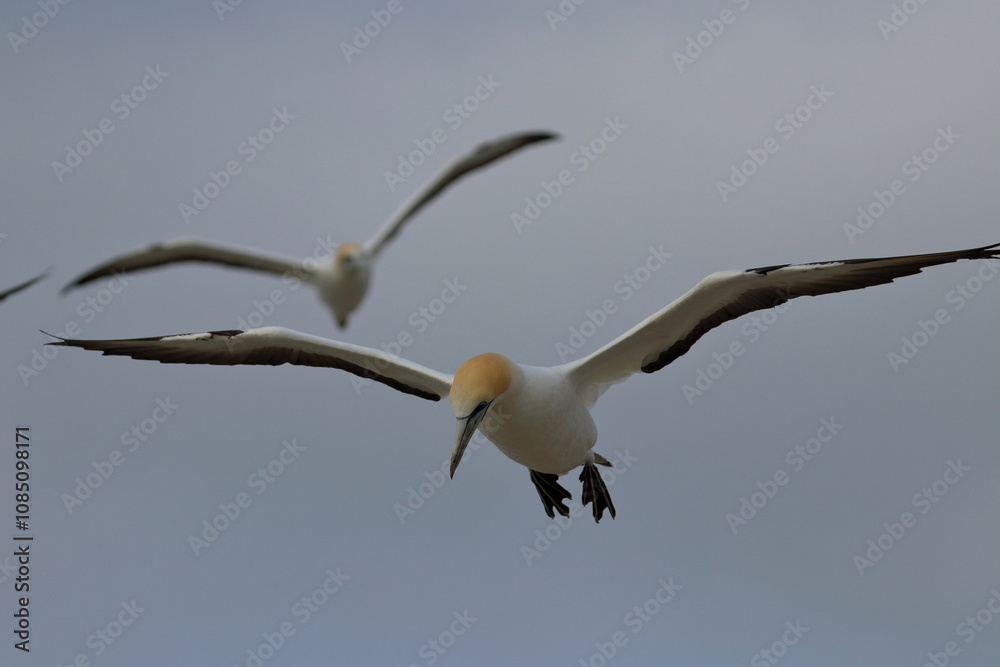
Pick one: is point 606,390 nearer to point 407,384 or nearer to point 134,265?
point 407,384

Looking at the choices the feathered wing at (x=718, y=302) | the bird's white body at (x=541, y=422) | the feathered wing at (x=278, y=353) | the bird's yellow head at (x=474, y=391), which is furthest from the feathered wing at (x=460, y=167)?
the feathered wing at (x=278, y=353)

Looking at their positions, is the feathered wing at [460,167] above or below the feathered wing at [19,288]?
above

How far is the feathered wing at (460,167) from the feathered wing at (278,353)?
3754mm

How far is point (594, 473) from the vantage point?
11922 mm

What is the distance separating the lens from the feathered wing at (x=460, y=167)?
23.4ft

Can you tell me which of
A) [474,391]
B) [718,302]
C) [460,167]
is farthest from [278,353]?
[460,167]

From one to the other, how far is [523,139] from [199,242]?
6.82 ft

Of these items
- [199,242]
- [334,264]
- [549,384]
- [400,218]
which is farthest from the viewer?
[549,384]

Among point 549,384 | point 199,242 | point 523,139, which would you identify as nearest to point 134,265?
point 199,242

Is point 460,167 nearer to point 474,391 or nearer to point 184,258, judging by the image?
point 184,258

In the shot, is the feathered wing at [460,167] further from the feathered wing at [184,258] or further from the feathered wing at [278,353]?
the feathered wing at [278,353]

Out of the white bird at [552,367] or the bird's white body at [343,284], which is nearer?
the bird's white body at [343,284]

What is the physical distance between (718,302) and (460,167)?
3663mm

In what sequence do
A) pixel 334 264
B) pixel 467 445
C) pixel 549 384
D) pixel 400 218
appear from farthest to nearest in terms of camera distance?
pixel 549 384
pixel 467 445
pixel 400 218
pixel 334 264
